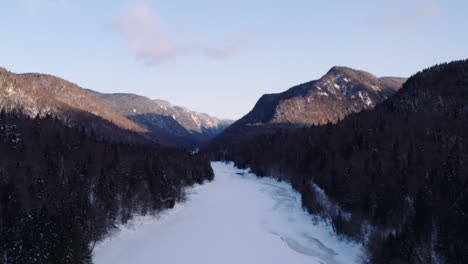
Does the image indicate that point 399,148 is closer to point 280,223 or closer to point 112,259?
point 280,223

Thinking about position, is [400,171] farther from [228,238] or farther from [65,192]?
[65,192]

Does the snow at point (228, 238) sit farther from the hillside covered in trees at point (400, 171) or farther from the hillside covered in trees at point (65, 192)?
the hillside covered in trees at point (400, 171)

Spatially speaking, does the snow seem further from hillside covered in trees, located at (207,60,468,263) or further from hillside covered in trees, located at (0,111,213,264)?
hillside covered in trees, located at (207,60,468,263)

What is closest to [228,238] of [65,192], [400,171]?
[65,192]

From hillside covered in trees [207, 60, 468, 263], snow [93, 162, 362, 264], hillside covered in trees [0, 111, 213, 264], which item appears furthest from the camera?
snow [93, 162, 362, 264]

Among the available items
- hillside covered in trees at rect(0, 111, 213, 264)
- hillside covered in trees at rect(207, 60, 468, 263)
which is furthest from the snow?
hillside covered in trees at rect(207, 60, 468, 263)

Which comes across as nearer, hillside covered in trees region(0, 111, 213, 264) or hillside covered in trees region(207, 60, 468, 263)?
hillside covered in trees region(0, 111, 213, 264)
